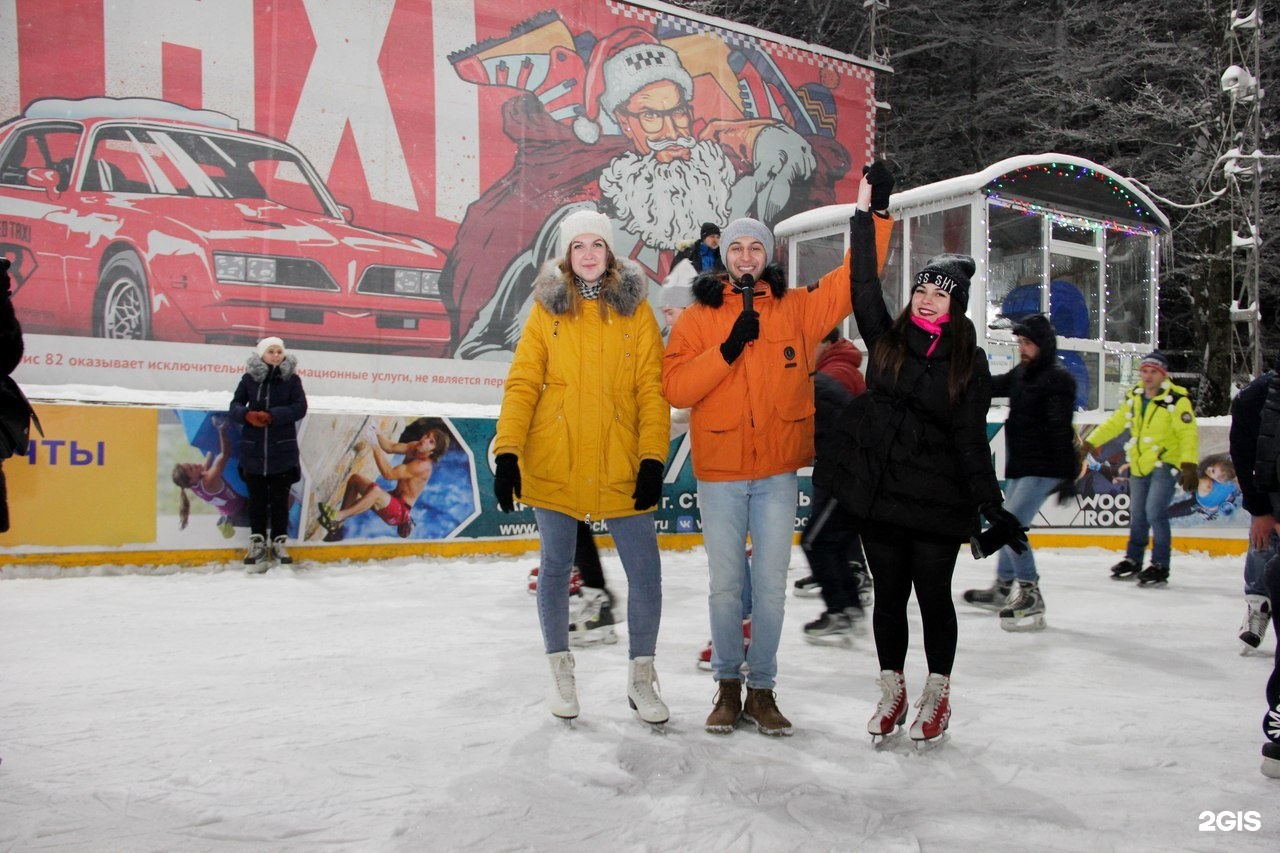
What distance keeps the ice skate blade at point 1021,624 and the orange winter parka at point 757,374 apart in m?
2.38

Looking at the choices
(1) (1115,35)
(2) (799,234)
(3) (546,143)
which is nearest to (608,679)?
(3) (546,143)

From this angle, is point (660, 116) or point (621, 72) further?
point (660, 116)

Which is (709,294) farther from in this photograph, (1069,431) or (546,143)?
(546,143)

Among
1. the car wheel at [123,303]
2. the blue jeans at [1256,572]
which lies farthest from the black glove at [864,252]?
the car wheel at [123,303]

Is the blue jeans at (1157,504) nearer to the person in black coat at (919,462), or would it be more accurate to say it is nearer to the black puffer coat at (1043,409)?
the black puffer coat at (1043,409)

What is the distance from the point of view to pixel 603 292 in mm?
2959

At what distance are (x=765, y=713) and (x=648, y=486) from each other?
78 centimetres

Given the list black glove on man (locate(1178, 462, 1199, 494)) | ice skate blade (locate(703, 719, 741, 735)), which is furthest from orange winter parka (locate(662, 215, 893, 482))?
black glove on man (locate(1178, 462, 1199, 494))

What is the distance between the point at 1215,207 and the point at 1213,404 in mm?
3244

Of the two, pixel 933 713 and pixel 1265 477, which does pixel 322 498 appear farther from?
pixel 1265 477

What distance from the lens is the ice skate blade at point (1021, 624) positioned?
Answer: 470 centimetres

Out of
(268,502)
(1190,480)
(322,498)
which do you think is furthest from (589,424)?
(1190,480)

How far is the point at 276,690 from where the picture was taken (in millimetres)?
3348

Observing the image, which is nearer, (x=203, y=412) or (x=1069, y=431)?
(x=1069, y=431)
